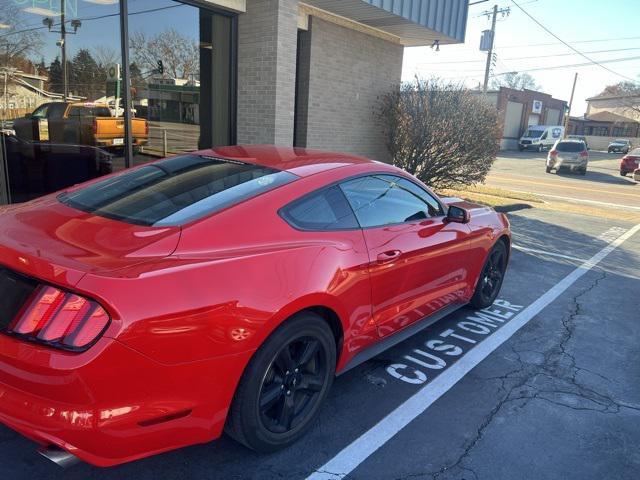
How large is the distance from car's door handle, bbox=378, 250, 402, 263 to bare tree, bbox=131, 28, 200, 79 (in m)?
5.45

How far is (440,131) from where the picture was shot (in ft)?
35.1

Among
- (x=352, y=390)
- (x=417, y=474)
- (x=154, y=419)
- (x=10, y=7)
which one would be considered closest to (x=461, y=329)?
(x=352, y=390)

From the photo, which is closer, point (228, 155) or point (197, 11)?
point (228, 155)

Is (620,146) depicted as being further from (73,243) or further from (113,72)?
(73,243)

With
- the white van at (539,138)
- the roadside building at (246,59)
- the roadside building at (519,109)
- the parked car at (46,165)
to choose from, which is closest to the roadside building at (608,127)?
the roadside building at (519,109)

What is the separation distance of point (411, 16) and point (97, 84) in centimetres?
601

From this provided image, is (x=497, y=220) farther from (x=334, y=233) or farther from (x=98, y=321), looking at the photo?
(x=98, y=321)

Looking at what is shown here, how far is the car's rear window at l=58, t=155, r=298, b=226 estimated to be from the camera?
8.42 ft

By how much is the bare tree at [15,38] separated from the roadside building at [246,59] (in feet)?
0.24

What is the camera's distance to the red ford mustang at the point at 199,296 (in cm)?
190

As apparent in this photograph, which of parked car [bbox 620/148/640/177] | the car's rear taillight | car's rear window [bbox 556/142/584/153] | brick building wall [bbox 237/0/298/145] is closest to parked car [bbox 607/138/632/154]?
parked car [bbox 620/148/640/177]

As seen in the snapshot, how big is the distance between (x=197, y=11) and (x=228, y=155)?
17.1 ft

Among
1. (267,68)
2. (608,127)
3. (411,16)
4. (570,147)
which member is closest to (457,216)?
(267,68)

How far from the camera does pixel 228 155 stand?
11.3 feet
